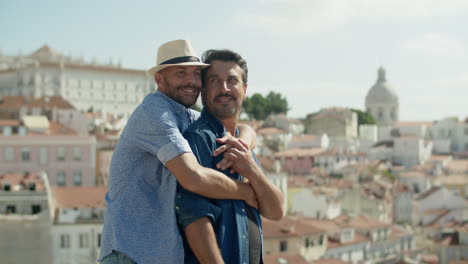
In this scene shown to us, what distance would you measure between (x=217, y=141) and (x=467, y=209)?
46.8 m

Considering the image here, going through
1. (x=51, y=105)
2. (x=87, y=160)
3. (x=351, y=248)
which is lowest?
(x=351, y=248)

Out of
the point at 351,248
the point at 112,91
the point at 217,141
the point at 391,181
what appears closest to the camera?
the point at 217,141

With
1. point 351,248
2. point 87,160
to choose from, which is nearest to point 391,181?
point 351,248

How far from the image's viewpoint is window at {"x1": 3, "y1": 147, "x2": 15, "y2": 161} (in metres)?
30.0

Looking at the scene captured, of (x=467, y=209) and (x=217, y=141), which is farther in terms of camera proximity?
(x=467, y=209)

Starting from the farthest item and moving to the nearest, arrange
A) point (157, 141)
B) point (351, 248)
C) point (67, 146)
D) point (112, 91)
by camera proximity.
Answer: point (112, 91)
point (351, 248)
point (67, 146)
point (157, 141)

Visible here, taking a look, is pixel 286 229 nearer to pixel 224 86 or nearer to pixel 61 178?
pixel 61 178

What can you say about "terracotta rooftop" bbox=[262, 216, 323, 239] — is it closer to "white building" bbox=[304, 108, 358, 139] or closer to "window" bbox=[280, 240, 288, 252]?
"window" bbox=[280, 240, 288, 252]

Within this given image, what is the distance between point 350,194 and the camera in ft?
150

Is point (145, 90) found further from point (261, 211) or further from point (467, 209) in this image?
point (261, 211)

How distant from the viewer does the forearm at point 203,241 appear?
3078 mm

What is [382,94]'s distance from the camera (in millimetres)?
103812

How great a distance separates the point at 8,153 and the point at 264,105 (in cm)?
5460

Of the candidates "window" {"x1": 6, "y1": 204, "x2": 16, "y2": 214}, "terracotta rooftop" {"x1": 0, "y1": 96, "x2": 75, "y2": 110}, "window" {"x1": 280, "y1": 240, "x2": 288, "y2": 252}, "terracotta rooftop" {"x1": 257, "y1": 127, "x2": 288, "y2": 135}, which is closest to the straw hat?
"window" {"x1": 6, "y1": 204, "x2": 16, "y2": 214}
